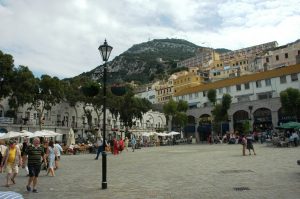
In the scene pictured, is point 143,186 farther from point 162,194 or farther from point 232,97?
point 232,97

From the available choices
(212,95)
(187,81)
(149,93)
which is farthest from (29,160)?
(149,93)

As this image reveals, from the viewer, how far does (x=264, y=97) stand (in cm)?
5878

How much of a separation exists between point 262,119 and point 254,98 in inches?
208

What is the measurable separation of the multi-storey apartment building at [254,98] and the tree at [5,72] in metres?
35.7

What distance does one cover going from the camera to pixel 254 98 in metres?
60.1

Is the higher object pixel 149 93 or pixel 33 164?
pixel 149 93

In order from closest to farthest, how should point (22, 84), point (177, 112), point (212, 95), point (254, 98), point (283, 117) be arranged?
point (22, 84)
point (283, 117)
point (254, 98)
point (212, 95)
point (177, 112)

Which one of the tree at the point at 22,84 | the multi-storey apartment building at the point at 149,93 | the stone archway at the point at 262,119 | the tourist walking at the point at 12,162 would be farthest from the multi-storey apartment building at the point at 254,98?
the multi-storey apartment building at the point at 149,93

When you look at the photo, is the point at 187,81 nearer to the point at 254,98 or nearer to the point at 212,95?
the point at 212,95

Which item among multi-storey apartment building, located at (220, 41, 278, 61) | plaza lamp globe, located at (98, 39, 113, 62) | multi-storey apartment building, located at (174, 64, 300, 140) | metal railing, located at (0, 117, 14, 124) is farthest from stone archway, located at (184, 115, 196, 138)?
multi-storey apartment building, located at (220, 41, 278, 61)

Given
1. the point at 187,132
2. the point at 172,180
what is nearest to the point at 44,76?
the point at 187,132

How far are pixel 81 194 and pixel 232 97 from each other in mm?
56550

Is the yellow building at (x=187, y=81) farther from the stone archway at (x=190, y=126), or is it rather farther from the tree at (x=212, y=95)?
the tree at (x=212, y=95)

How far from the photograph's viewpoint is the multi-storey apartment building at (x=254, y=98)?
181ft
